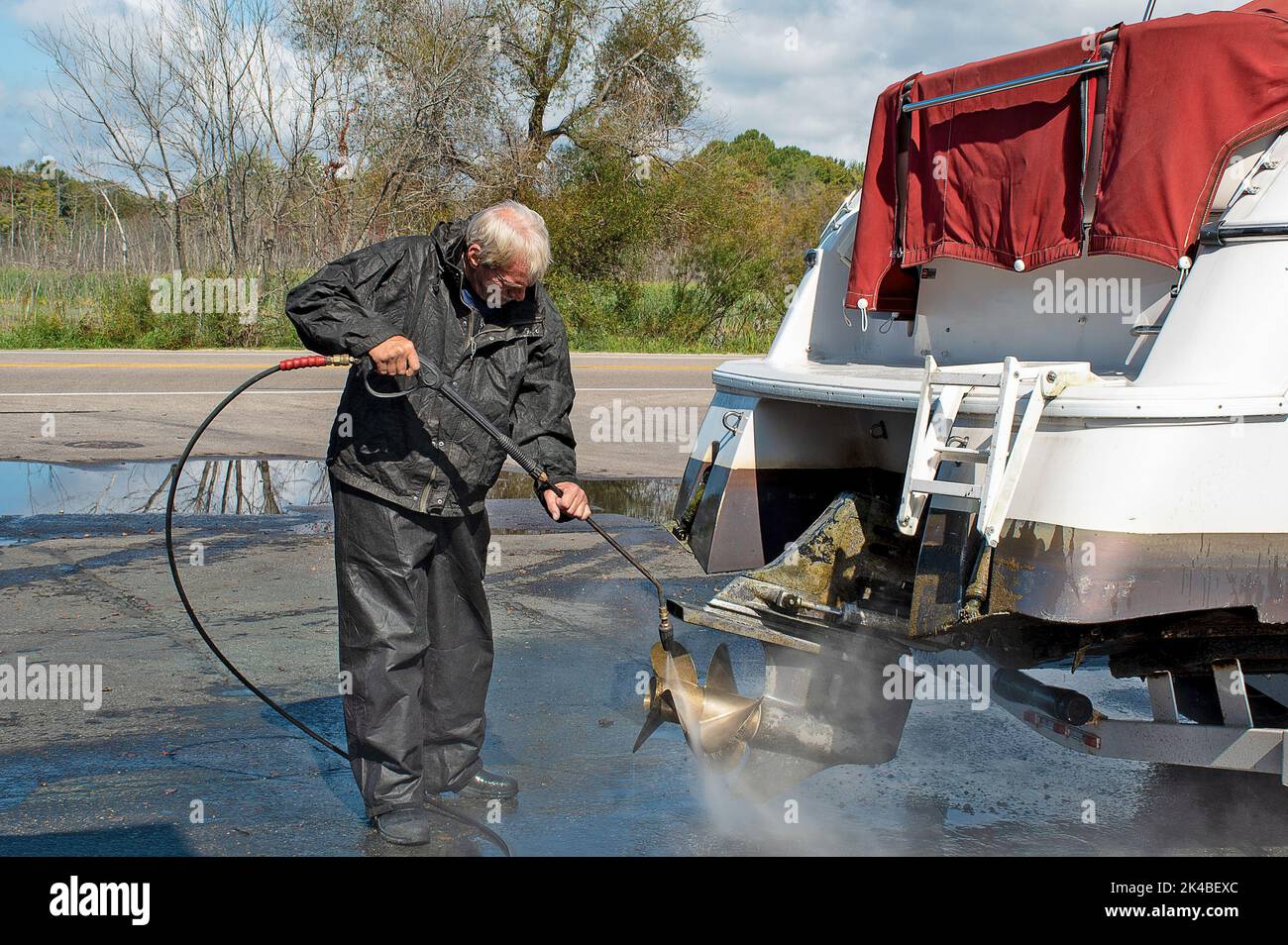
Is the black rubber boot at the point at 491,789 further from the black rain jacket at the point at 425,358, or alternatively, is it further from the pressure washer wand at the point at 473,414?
the black rain jacket at the point at 425,358

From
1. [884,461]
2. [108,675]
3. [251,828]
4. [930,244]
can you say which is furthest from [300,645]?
[930,244]

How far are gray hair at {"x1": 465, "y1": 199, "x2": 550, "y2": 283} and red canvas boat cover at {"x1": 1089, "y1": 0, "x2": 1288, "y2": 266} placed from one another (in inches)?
65.0

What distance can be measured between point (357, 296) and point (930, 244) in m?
1.80

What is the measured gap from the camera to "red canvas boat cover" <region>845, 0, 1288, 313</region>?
125 inches

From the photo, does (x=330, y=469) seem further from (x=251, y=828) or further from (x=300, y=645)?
(x=300, y=645)

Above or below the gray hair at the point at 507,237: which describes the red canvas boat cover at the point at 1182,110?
above

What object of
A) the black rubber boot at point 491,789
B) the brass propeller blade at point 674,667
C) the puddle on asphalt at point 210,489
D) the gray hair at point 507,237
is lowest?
the black rubber boot at point 491,789

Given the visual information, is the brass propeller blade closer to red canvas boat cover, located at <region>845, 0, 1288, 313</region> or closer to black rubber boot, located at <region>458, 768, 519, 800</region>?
black rubber boot, located at <region>458, 768, 519, 800</region>

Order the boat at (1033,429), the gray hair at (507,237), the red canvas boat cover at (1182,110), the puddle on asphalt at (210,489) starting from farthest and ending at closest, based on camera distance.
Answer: the puddle on asphalt at (210,489) → the gray hair at (507,237) → the red canvas boat cover at (1182,110) → the boat at (1033,429)

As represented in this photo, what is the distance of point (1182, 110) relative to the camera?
3.20 metres

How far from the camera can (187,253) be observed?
69.7 feet

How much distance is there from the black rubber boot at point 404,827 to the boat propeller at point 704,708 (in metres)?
0.71

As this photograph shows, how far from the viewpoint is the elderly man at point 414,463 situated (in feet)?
12.2

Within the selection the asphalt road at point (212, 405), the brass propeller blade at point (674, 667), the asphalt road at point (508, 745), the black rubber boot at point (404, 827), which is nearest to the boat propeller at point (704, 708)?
the brass propeller blade at point (674, 667)
